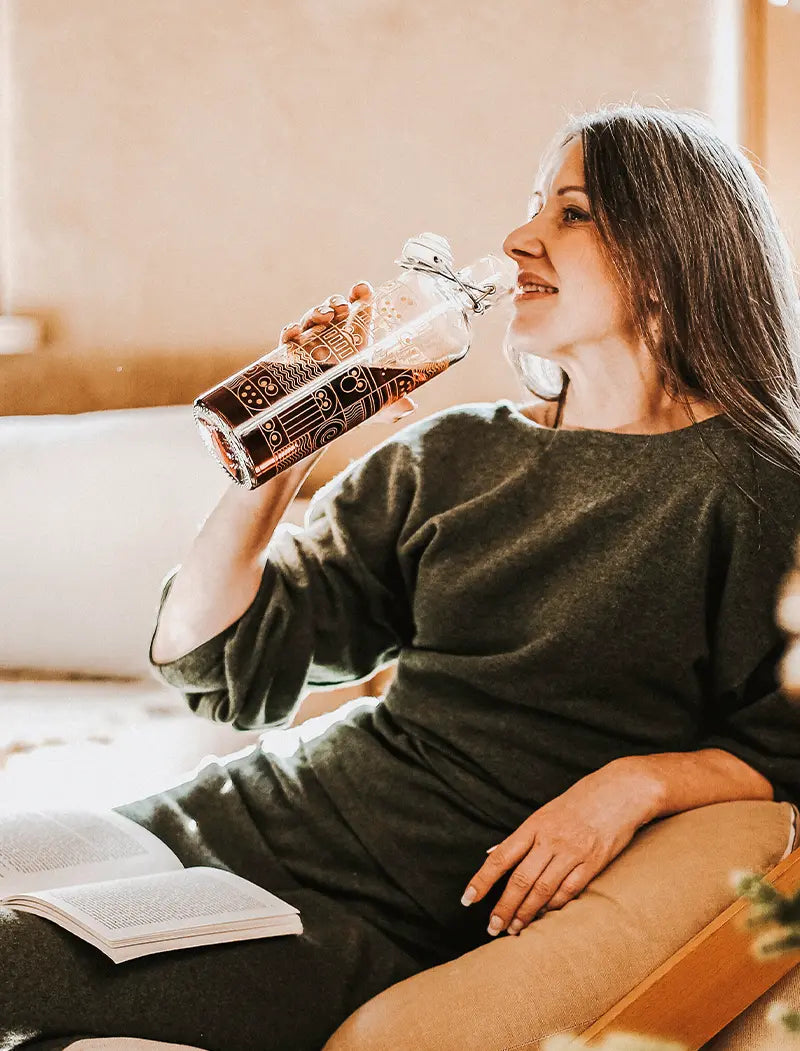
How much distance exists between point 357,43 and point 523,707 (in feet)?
3.96

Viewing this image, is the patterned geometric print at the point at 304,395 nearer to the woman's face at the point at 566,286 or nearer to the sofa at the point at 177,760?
the woman's face at the point at 566,286

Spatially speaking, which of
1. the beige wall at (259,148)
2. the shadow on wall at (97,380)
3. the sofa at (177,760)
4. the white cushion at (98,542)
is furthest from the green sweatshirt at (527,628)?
the shadow on wall at (97,380)

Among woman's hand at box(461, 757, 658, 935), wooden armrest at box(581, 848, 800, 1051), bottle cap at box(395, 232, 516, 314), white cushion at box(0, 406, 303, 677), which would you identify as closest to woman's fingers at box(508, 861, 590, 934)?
woman's hand at box(461, 757, 658, 935)

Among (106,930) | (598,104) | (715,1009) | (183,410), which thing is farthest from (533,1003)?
(598,104)

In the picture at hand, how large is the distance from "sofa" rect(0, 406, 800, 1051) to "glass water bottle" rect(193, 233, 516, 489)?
0.43 meters

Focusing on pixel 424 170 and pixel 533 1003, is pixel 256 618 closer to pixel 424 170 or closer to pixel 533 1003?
pixel 533 1003

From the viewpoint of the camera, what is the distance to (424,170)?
1.81 meters

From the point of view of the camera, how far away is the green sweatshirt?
1.09 m

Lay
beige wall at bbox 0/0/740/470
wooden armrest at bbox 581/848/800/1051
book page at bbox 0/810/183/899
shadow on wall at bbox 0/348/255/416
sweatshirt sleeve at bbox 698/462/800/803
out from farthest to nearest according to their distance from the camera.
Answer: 1. shadow on wall at bbox 0/348/255/416
2. beige wall at bbox 0/0/740/470
3. sweatshirt sleeve at bbox 698/462/800/803
4. book page at bbox 0/810/183/899
5. wooden armrest at bbox 581/848/800/1051

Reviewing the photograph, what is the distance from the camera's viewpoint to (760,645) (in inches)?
42.7

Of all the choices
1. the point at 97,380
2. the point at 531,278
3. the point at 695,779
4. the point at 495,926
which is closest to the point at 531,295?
the point at 531,278

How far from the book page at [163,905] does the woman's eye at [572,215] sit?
2.32 feet

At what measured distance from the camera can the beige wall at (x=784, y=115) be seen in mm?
1604

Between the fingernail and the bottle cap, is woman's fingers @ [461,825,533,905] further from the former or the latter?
the bottle cap
